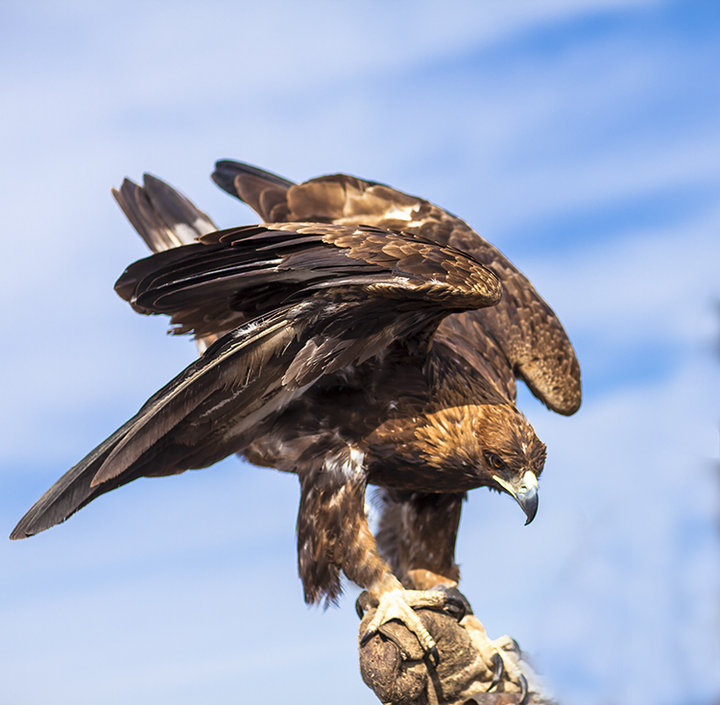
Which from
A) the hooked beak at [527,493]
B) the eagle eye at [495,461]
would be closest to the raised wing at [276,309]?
the eagle eye at [495,461]

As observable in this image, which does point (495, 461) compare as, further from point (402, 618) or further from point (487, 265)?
point (487, 265)

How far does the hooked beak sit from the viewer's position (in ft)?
14.2

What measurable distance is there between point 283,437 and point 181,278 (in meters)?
1.02

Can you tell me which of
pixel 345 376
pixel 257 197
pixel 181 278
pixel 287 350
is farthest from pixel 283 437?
pixel 257 197

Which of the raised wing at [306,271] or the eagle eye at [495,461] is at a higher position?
the raised wing at [306,271]

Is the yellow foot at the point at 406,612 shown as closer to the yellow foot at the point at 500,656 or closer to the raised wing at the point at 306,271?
the yellow foot at the point at 500,656

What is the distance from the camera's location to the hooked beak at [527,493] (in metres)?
4.34

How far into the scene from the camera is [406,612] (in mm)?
4301

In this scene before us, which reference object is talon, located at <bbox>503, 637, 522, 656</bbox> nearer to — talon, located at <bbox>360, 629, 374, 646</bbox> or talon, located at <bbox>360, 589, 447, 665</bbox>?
talon, located at <bbox>360, 589, 447, 665</bbox>

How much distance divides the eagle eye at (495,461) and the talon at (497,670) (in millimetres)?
987

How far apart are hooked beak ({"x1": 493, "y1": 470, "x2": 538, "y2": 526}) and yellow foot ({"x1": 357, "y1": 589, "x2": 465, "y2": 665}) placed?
1.95 ft

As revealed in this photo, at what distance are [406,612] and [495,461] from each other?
0.79 meters

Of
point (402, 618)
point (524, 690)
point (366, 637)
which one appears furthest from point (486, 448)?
point (524, 690)

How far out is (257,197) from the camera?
220 inches
